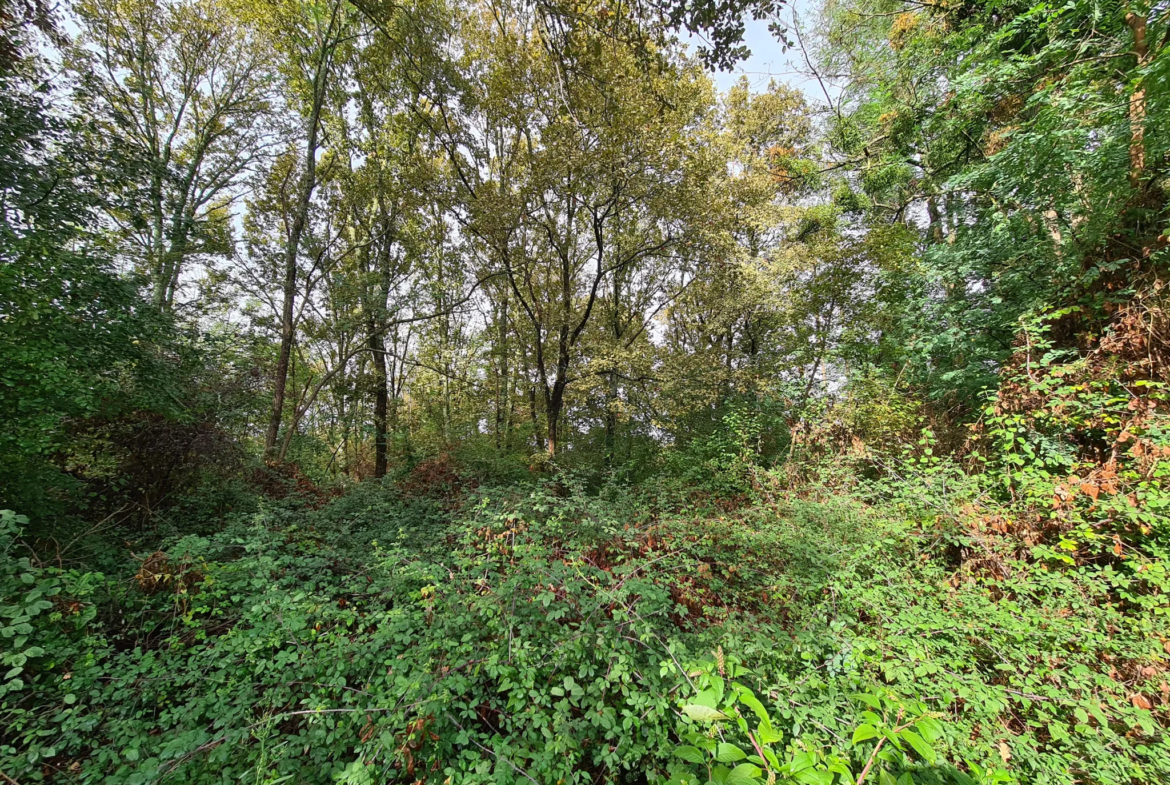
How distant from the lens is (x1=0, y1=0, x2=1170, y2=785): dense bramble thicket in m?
1.94

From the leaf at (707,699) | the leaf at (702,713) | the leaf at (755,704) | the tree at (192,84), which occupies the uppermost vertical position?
the tree at (192,84)

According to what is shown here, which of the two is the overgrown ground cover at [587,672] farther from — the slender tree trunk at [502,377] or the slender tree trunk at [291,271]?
the slender tree trunk at [502,377]

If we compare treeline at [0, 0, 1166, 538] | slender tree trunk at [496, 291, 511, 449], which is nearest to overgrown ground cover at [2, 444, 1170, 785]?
treeline at [0, 0, 1166, 538]

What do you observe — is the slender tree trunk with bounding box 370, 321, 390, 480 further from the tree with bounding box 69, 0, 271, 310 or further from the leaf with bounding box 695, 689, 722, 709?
the leaf with bounding box 695, 689, 722, 709

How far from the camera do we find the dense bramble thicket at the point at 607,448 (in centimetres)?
194

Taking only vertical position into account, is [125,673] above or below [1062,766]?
above

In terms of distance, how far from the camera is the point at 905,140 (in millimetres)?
8102

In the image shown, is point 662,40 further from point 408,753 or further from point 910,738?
point 408,753

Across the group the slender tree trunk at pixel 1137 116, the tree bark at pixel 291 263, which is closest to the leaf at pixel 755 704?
the slender tree trunk at pixel 1137 116

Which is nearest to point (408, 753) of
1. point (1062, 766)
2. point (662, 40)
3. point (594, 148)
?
point (1062, 766)

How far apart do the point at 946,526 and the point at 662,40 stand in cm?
493

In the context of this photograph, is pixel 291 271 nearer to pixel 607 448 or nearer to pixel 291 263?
pixel 291 263

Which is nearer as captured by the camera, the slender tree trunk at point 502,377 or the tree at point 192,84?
the tree at point 192,84

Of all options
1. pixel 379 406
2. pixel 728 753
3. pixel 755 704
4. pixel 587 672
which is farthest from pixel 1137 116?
pixel 379 406
